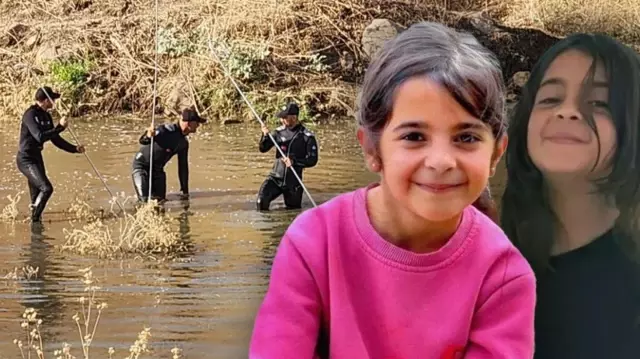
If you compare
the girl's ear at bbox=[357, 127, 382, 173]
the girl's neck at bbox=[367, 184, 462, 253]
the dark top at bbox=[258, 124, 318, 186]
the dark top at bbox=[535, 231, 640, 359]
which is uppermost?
the girl's ear at bbox=[357, 127, 382, 173]

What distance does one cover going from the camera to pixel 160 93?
1184cm

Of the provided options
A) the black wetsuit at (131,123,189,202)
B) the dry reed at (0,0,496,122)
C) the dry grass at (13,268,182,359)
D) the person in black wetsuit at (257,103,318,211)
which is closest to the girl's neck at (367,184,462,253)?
the dry grass at (13,268,182,359)

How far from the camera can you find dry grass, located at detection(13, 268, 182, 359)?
3.76 meters

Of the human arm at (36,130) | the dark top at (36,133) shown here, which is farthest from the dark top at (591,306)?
the human arm at (36,130)

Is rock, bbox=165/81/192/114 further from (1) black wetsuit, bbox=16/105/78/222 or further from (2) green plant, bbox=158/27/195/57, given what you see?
(1) black wetsuit, bbox=16/105/78/222

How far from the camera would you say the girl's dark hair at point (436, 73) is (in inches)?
36.3

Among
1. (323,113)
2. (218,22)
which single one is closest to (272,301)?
(323,113)

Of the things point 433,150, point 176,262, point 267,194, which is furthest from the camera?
point 267,194

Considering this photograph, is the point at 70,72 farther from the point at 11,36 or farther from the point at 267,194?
the point at 267,194

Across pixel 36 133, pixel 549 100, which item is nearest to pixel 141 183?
pixel 36 133

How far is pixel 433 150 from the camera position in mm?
916

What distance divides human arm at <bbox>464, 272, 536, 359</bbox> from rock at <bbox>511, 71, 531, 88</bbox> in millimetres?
299

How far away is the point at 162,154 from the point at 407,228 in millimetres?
7025

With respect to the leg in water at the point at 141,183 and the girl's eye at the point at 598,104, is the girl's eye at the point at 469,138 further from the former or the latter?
the leg in water at the point at 141,183
